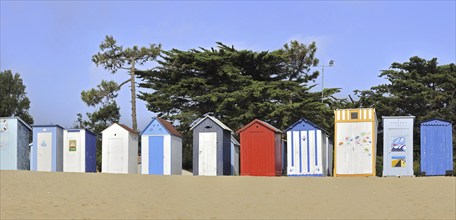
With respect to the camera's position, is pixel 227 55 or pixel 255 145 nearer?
pixel 255 145

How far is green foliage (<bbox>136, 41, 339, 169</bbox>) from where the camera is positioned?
35875 mm

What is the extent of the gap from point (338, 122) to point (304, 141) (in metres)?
1.51

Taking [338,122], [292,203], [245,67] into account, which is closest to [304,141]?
[338,122]

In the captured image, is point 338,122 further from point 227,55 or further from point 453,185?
point 227,55

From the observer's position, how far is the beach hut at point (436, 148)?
72.4 feet

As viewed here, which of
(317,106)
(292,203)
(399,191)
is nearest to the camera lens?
(292,203)

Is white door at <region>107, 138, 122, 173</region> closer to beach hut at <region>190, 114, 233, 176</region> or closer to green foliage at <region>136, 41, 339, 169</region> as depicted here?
beach hut at <region>190, 114, 233, 176</region>

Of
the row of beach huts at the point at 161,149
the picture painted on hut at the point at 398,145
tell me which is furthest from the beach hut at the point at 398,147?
the row of beach huts at the point at 161,149

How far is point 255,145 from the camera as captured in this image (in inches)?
930

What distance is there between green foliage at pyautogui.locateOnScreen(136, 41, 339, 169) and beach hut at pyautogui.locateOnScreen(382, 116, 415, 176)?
1281cm

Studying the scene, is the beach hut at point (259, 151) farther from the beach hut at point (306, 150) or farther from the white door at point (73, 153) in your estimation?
the white door at point (73, 153)

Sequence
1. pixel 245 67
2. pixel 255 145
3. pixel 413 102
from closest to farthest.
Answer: pixel 255 145 < pixel 245 67 < pixel 413 102

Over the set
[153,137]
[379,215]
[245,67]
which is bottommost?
[379,215]

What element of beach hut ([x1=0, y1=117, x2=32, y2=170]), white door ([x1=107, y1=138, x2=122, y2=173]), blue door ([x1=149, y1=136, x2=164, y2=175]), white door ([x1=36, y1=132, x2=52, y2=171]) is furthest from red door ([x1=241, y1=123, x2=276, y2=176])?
beach hut ([x1=0, y1=117, x2=32, y2=170])
